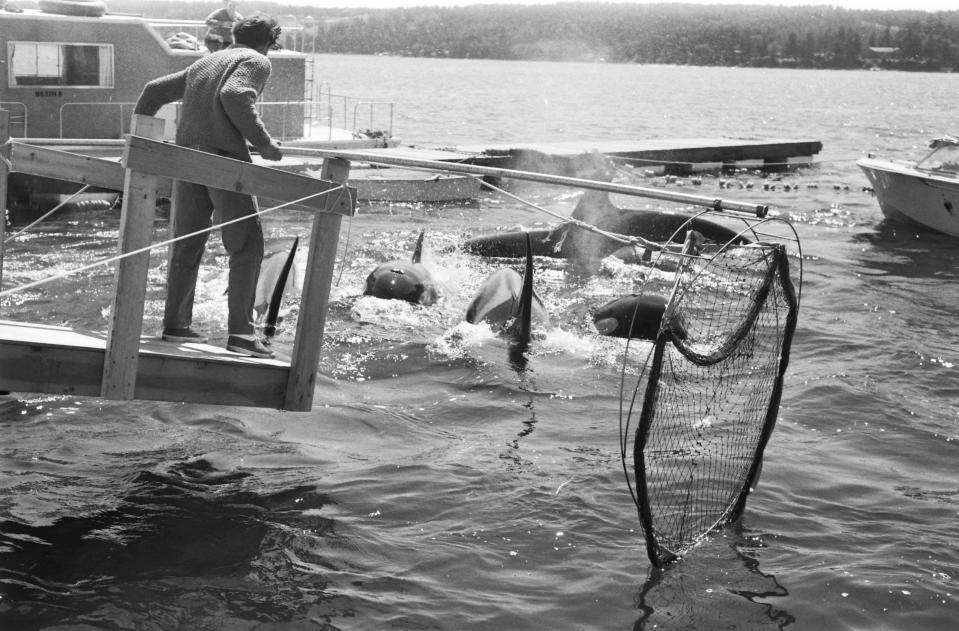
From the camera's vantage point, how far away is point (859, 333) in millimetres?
13086

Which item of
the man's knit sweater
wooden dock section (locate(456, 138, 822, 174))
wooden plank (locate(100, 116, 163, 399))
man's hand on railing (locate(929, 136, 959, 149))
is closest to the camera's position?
wooden plank (locate(100, 116, 163, 399))

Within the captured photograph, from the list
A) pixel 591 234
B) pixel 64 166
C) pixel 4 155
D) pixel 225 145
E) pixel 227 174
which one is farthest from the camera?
pixel 591 234

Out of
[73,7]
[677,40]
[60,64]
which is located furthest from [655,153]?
[677,40]

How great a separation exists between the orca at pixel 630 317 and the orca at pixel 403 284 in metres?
2.07

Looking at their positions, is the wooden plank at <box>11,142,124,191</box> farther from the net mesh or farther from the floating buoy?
the floating buoy

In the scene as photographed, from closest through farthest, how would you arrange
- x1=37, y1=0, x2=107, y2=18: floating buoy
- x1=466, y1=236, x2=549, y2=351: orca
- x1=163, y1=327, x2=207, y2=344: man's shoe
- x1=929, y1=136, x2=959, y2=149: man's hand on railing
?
1. x1=163, y1=327, x2=207, y2=344: man's shoe
2. x1=466, y1=236, x2=549, y2=351: orca
3. x1=929, y1=136, x2=959, y2=149: man's hand on railing
4. x1=37, y1=0, x2=107, y2=18: floating buoy

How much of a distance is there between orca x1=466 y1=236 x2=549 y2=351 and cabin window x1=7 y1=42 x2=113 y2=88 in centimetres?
1133

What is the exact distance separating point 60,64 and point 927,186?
1601 cm

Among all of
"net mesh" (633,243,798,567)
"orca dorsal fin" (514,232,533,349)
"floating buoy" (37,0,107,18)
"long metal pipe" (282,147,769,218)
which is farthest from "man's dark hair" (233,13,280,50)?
"floating buoy" (37,0,107,18)

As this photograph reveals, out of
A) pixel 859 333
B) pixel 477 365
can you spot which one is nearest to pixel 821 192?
pixel 859 333

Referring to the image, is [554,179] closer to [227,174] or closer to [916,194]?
[227,174]

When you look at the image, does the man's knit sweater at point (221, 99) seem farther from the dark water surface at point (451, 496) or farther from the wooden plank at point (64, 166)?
the dark water surface at point (451, 496)

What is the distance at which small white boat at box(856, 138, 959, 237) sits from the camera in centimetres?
1944

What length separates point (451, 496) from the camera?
7.22 m
